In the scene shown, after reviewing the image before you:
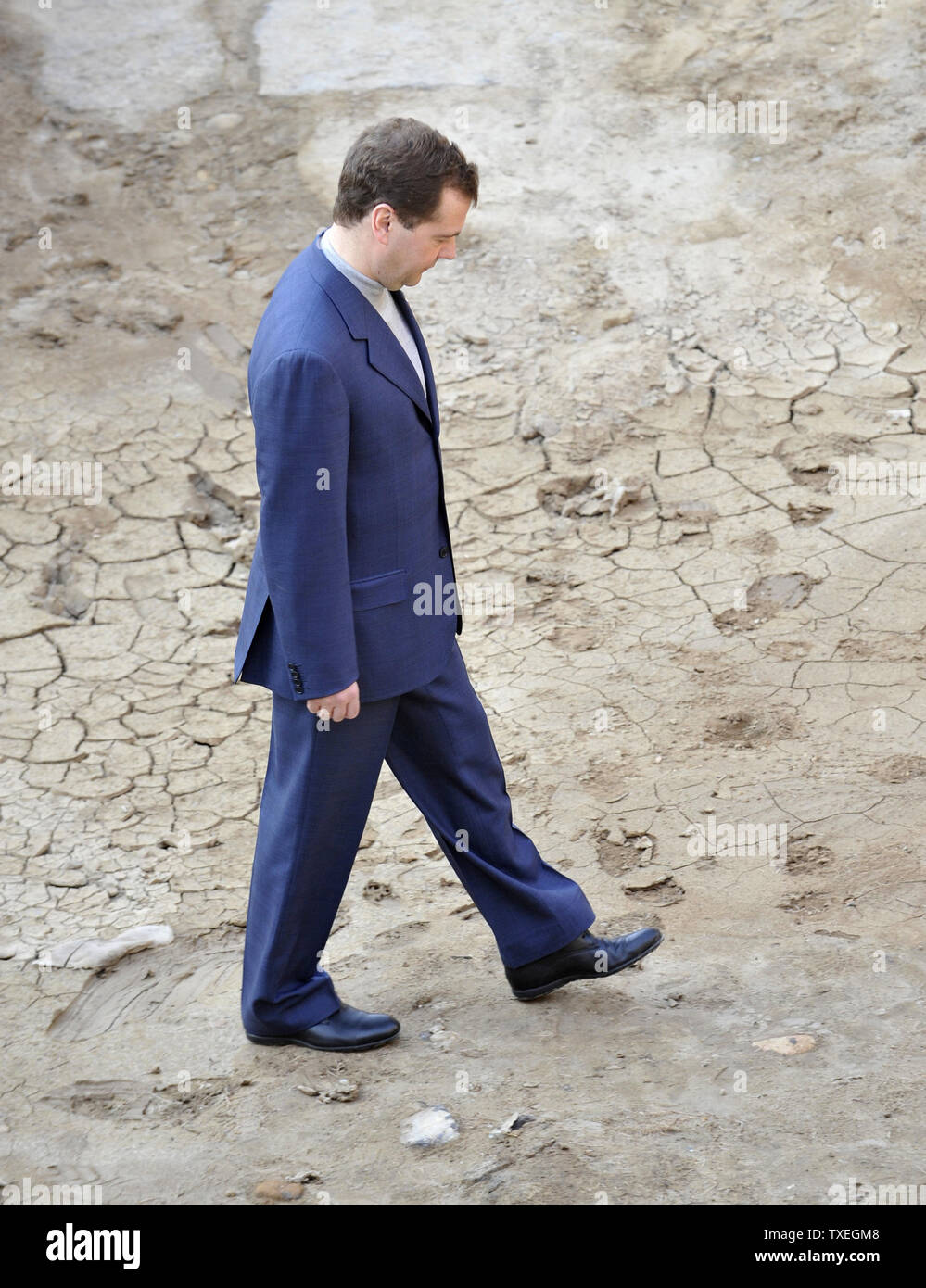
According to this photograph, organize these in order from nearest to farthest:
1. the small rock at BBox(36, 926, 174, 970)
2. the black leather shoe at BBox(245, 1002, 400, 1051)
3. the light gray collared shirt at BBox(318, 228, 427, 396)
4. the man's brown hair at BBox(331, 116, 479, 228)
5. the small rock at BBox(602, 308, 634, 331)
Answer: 1. the man's brown hair at BBox(331, 116, 479, 228)
2. the light gray collared shirt at BBox(318, 228, 427, 396)
3. the black leather shoe at BBox(245, 1002, 400, 1051)
4. the small rock at BBox(36, 926, 174, 970)
5. the small rock at BBox(602, 308, 634, 331)

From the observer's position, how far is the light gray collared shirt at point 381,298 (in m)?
2.09

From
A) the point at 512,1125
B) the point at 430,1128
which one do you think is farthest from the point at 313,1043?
the point at 512,1125

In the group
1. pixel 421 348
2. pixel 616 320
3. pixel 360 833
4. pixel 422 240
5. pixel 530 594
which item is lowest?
pixel 360 833

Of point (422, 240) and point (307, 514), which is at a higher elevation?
point (422, 240)

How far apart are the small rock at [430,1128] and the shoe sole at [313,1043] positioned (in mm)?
257

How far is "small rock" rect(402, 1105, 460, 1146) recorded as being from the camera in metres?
2.14

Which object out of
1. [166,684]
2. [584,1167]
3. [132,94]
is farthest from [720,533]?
[132,94]

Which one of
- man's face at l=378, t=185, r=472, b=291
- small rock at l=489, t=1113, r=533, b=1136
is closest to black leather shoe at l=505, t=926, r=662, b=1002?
small rock at l=489, t=1113, r=533, b=1136

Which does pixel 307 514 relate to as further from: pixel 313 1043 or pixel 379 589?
pixel 313 1043

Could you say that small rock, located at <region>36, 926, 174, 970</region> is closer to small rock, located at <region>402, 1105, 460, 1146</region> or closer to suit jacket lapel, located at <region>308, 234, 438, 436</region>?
small rock, located at <region>402, 1105, 460, 1146</region>

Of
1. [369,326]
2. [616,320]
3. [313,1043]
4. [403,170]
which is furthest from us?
[616,320]

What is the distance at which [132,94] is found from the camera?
611 cm

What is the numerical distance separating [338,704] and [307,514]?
1.08ft

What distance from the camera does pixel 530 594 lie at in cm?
417
